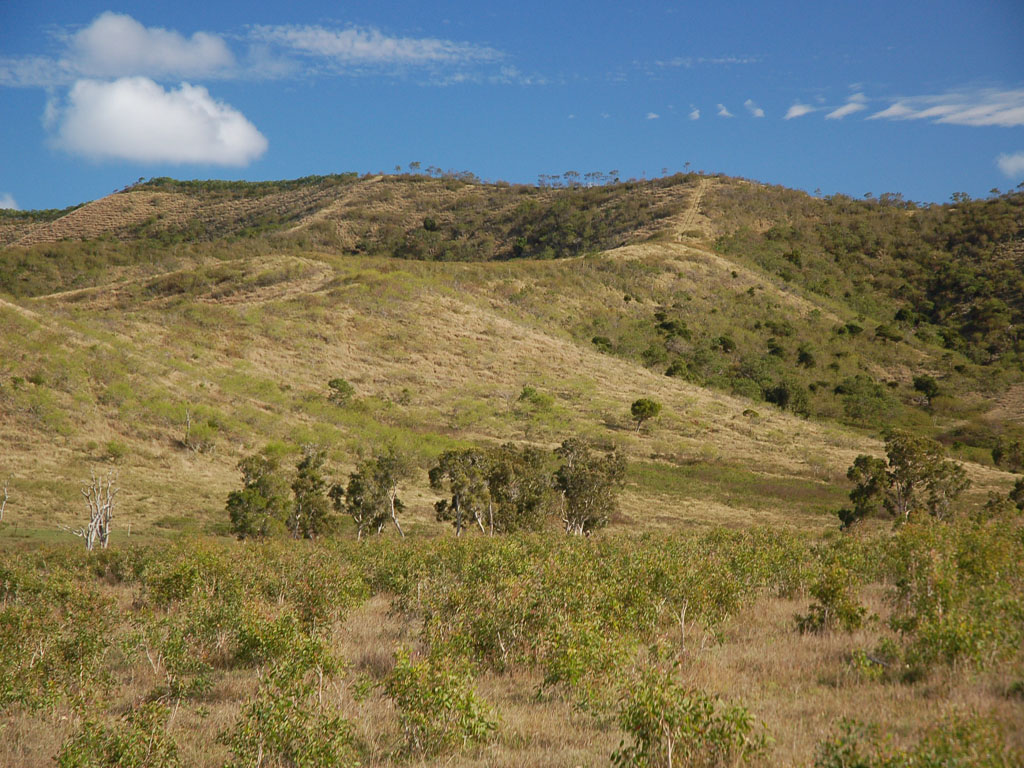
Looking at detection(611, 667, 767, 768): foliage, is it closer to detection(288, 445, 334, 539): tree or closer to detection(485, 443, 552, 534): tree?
detection(485, 443, 552, 534): tree

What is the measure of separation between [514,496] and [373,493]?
6.22m

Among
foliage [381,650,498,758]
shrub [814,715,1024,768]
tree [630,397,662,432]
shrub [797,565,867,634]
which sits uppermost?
tree [630,397,662,432]

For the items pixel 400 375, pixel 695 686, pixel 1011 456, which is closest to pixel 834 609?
pixel 695 686

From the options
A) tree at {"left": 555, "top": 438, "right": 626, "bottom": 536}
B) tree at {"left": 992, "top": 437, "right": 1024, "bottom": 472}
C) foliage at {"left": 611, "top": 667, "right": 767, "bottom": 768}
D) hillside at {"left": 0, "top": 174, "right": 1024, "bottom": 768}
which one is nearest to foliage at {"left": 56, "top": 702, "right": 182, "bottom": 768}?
hillside at {"left": 0, "top": 174, "right": 1024, "bottom": 768}

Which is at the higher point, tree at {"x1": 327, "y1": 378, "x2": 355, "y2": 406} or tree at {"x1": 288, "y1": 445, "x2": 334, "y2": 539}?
tree at {"x1": 327, "y1": 378, "x2": 355, "y2": 406}

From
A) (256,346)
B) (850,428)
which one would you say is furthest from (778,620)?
(850,428)

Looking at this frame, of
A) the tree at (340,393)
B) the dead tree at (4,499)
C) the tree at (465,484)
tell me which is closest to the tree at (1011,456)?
the tree at (465,484)

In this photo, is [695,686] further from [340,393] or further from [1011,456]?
[1011,456]

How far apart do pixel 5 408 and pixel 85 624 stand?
3251 centimetres

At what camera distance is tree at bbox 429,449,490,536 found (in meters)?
27.9

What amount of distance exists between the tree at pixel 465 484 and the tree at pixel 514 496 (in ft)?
1.22

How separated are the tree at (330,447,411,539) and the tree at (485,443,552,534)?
4.26 meters

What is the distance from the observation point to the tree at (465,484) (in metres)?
27.9

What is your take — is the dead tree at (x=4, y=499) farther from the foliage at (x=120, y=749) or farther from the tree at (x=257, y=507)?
the foliage at (x=120, y=749)
